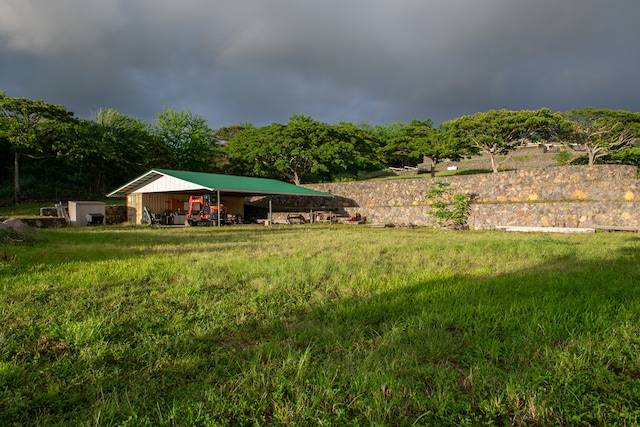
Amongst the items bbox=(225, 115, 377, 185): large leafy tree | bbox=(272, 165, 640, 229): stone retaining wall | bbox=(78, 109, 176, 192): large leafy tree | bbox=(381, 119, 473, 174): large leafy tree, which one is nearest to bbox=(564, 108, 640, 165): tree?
bbox=(381, 119, 473, 174): large leafy tree

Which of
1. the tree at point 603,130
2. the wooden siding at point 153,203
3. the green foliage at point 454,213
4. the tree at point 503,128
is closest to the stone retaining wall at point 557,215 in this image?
the green foliage at point 454,213

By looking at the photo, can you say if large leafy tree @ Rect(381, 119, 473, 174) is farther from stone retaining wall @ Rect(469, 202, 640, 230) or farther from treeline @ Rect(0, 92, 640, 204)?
stone retaining wall @ Rect(469, 202, 640, 230)

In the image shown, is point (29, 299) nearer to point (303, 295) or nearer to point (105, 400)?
point (105, 400)

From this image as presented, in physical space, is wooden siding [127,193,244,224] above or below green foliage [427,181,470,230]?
above

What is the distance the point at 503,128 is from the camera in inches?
1039

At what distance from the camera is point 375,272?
5.58 metres

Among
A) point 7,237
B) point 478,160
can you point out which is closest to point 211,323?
point 7,237

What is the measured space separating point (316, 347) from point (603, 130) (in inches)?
1252

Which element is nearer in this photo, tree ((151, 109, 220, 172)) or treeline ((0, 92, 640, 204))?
treeline ((0, 92, 640, 204))

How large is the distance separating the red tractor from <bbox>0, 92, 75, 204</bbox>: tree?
38.0 feet

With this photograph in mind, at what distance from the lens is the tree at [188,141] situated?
115 ft

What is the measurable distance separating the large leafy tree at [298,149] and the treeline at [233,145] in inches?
3.3

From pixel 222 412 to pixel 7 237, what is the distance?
8.42 m

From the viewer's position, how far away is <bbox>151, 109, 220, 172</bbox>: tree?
35.2 metres
